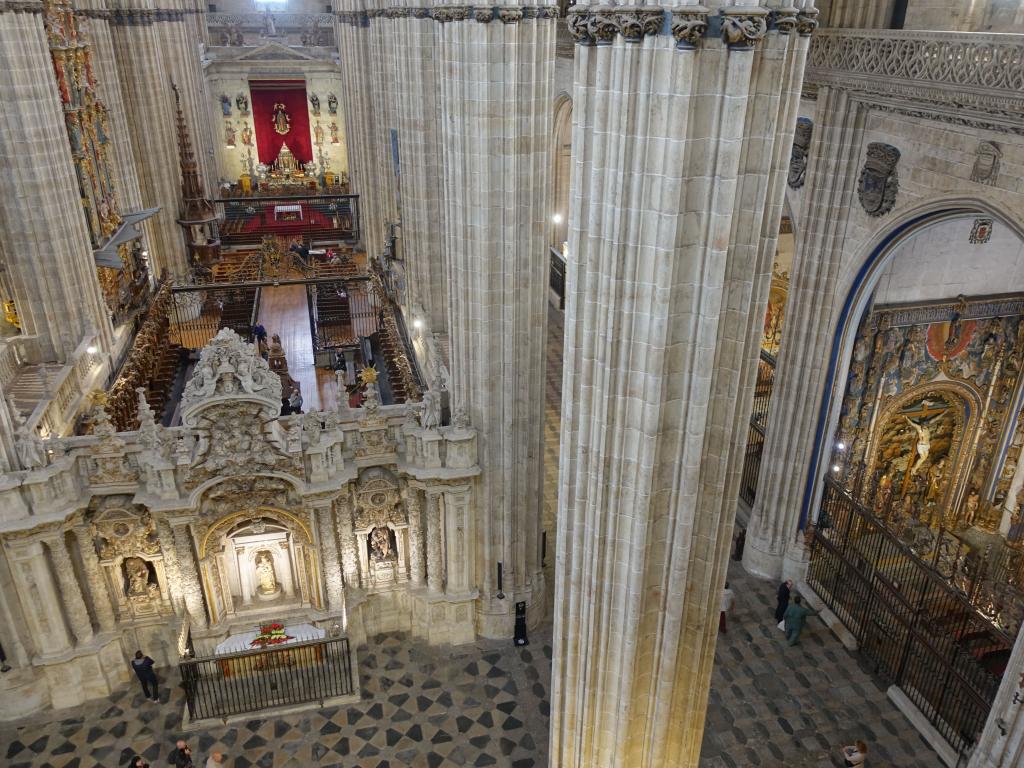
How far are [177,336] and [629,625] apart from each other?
19.2 m

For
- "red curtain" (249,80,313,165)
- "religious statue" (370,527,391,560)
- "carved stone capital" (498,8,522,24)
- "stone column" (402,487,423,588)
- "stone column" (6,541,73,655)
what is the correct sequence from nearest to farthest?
"carved stone capital" (498,8,522,24)
"stone column" (6,541,73,655)
"stone column" (402,487,423,588)
"religious statue" (370,527,391,560)
"red curtain" (249,80,313,165)

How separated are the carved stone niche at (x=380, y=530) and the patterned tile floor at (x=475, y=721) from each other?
1.45 meters

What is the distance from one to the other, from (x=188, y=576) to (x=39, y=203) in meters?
7.52

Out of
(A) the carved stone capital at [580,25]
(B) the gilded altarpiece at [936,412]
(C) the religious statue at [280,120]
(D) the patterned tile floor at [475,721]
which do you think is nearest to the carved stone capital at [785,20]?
(A) the carved stone capital at [580,25]

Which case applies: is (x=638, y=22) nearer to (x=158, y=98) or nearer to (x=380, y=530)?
(x=380, y=530)

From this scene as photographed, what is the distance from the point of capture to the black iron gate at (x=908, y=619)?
41.3 feet

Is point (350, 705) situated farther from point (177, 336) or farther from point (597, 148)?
point (177, 336)

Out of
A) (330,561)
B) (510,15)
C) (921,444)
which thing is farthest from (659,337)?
(921,444)

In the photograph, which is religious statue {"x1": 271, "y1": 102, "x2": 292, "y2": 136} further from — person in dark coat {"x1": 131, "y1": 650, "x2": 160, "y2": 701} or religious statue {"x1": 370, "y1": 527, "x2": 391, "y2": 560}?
person in dark coat {"x1": 131, "y1": 650, "x2": 160, "y2": 701}

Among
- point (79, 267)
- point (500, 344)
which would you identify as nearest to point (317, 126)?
point (79, 267)

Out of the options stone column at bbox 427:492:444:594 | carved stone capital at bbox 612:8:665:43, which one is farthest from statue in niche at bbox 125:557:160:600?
carved stone capital at bbox 612:8:665:43

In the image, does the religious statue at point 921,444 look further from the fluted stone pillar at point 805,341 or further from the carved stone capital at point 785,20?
the carved stone capital at point 785,20

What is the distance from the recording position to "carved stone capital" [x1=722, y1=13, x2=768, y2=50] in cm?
601

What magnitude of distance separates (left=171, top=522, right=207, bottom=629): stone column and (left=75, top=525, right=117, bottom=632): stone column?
4.17ft
